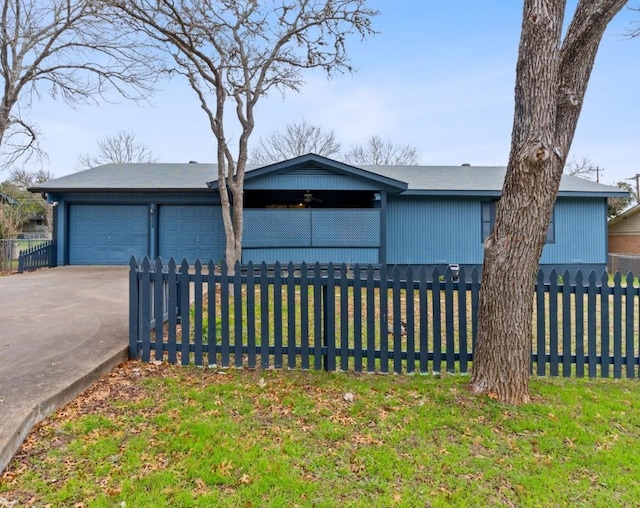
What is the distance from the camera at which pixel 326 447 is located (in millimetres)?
2508

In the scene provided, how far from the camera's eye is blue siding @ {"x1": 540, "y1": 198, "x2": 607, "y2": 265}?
41.4 ft

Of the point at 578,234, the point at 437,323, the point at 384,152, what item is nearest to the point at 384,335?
the point at 437,323

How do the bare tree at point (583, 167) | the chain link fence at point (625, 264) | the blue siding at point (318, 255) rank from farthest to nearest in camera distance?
the bare tree at point (583, 167), the chain link fence at point (625, 264), the blue siding at point (318, 255)

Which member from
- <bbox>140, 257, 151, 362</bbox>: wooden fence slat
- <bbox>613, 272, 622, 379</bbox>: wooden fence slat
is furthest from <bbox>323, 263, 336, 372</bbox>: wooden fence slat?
<bbox>613, 272, 622, 379</bbox>: wooden fence slat

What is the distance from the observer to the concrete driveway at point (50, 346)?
261 cm

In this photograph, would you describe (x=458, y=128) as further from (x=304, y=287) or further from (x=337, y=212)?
(x=304, y=287)

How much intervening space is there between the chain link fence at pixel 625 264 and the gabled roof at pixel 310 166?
3573 millimetres

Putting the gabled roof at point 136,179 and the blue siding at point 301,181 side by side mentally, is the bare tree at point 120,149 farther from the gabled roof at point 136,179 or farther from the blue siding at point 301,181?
the blue siding at point 301,181

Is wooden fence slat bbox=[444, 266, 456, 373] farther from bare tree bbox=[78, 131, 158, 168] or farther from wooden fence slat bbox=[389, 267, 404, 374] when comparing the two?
bare tree bbox=[78, 131, 158, 168]

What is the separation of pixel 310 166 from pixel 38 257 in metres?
9.21

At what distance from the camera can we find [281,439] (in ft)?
8.46

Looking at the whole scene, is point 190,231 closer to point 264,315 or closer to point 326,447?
point 264,315

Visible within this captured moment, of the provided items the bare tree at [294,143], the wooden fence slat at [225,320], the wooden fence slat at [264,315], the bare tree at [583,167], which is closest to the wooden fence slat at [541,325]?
the wooden fence slat at [264,315]

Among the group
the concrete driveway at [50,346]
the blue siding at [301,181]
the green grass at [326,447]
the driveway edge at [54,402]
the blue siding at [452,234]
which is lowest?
the green grass at [326,447]
